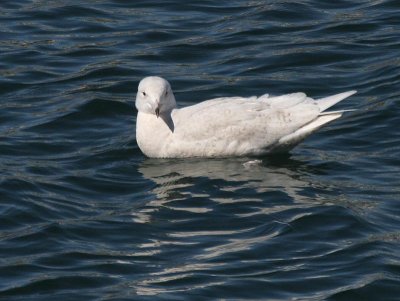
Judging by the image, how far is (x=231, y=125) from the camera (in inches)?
500

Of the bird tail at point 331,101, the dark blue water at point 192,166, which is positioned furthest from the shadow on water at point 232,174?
the bird tail at point 331,101

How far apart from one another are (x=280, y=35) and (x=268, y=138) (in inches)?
175

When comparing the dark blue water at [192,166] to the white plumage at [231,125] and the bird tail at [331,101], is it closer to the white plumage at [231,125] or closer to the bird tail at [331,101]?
the white plumage at [231,125]

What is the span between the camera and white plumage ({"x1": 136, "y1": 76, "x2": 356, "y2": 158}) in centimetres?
1269

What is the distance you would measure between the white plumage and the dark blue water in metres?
0.15

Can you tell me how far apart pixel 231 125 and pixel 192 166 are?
493mm

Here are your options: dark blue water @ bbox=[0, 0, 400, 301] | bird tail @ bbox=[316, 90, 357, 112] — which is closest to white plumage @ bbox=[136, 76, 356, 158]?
bird tail @ bbox=[316, 90, 357, 112]

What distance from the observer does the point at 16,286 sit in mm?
9742

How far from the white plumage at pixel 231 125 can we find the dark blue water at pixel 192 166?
0.15 m

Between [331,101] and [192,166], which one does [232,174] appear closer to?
[192,166]

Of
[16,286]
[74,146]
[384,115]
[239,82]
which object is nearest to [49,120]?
[74,146]

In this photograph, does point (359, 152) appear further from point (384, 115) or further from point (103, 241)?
point (103, 241)

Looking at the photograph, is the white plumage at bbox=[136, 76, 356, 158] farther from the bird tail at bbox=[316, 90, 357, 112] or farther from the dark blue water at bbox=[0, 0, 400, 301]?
the dark blue water at bbox=[0, 0, 400, 301]

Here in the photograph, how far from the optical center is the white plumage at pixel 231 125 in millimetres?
12688
